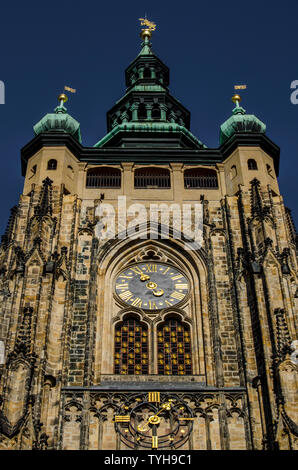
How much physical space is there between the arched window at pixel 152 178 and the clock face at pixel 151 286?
3563 millimetres

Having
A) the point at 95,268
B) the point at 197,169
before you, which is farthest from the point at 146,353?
the point at 197,169

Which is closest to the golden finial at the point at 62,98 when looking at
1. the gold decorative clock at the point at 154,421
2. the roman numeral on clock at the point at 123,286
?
the roman numeral on clock at the point at 123,286

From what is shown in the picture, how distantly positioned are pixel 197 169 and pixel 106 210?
4128 millimetres

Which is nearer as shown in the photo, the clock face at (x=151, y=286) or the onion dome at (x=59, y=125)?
the clock face at (x=151, y=286)

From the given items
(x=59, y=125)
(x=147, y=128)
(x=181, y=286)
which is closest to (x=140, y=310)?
(x=181, y=286)

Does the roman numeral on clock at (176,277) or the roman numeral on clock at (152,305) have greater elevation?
the roman numeral on clock at (176,277)

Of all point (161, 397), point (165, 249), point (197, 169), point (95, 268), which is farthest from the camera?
point (197, 169)

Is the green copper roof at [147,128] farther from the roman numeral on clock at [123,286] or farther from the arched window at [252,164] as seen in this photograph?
the roman numeral on clock at [123,286]

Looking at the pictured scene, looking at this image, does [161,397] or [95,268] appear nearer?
[161,397]

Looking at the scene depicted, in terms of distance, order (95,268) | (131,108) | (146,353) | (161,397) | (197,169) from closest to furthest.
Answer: (161,397), (146,353), (95,268), (197,169), (131,108)

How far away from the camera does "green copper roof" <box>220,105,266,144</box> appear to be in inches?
1171

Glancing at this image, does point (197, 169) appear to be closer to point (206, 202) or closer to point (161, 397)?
point (206, 202)

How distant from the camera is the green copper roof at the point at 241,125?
29734 mm

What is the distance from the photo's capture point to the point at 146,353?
22.9m
